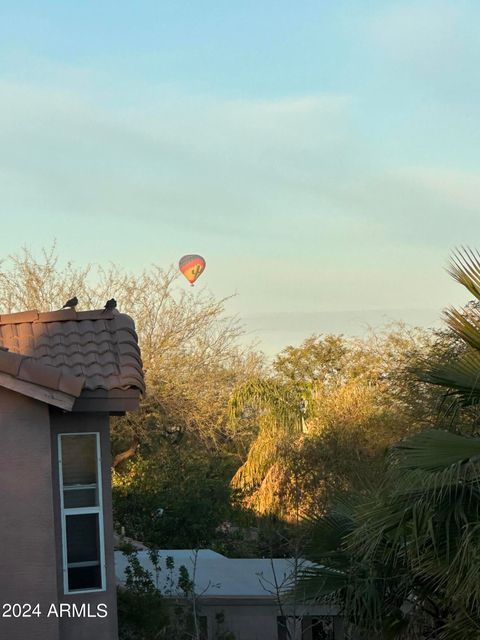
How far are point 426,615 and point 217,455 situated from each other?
72.3 ft

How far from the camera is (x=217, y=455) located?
32969 mm

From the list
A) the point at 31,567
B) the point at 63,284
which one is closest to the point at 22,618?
the point at 31,567

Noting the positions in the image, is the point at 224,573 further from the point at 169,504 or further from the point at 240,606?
the point at 169,504

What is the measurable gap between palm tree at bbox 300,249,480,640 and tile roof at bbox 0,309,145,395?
2.99 meters

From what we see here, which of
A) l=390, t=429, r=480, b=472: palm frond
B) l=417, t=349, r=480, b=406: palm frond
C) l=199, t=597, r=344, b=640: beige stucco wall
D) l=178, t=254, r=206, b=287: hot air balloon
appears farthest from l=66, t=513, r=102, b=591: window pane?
l=178, t=254, r=206, b=287: hot air balloon

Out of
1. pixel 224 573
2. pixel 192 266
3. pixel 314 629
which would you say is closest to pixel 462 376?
pixel 224 573

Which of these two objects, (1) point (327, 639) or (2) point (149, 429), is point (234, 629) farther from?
(2) point (149, 429)

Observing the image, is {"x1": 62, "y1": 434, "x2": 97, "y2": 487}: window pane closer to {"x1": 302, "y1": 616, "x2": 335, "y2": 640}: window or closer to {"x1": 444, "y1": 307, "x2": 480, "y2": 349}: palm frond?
{"x1": 444, "y1": 307, "x2": 480, "y2": 349}: palm frond

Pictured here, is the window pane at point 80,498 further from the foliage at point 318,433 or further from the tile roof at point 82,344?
the foliage at point 318,433

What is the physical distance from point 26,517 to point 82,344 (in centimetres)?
205

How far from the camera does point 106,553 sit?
11.1 meters

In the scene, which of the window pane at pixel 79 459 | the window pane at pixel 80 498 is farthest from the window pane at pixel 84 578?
the window pane at pixel 79 459

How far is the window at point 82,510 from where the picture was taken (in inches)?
431

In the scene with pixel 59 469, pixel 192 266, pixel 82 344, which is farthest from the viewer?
pixel 192 266
